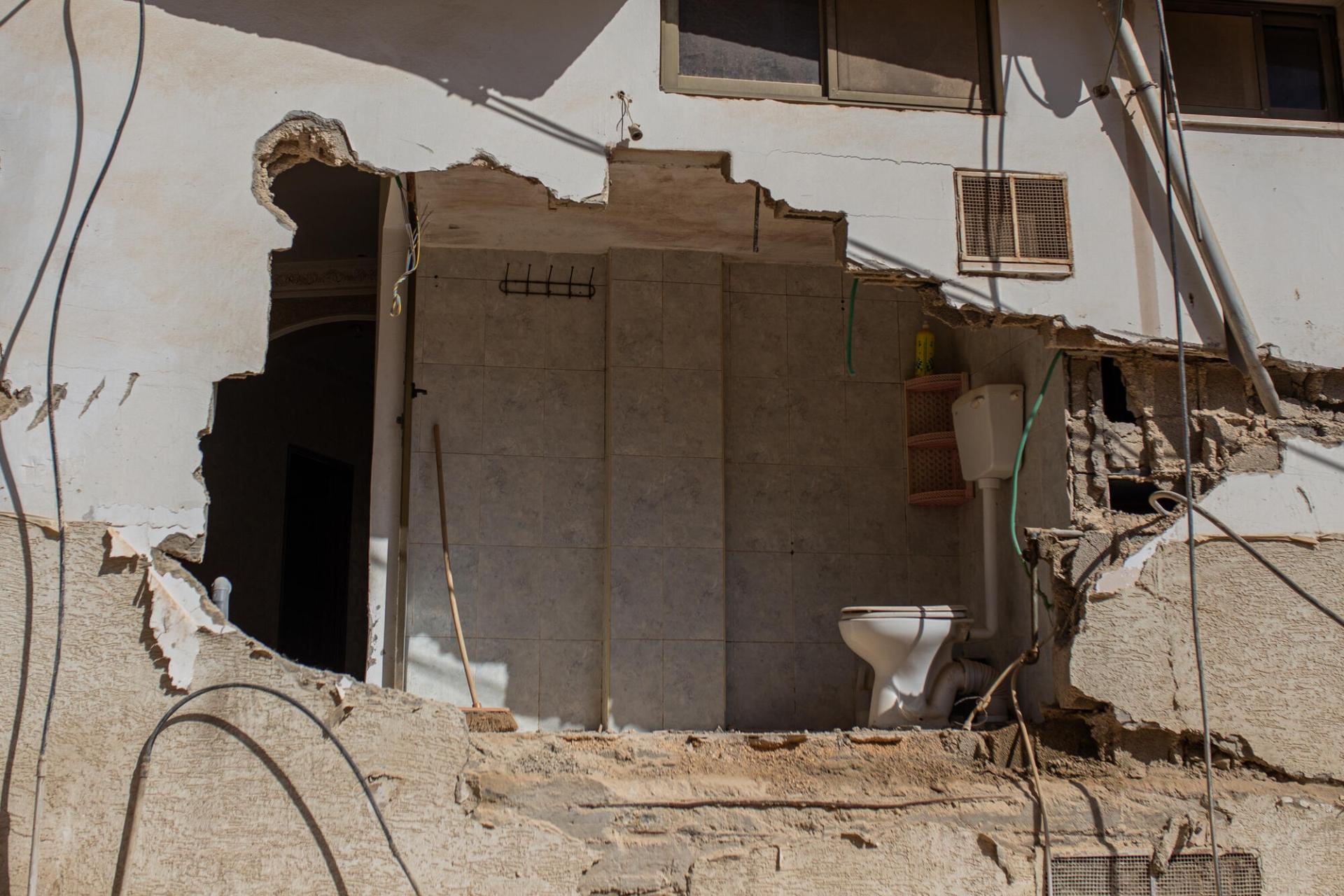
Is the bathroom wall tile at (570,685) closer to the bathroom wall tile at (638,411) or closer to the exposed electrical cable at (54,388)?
the bathroom wall tile at (638,411)

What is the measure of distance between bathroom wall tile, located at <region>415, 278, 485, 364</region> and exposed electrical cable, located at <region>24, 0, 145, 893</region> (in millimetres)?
2113

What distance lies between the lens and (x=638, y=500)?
7.42 meters

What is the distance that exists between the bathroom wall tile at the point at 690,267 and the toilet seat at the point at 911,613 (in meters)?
2.27

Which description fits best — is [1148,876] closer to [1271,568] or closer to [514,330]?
[1271,568]

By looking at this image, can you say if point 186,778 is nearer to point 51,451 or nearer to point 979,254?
point 51,451

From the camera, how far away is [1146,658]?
19.3 ft

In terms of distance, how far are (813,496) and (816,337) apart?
95 cm

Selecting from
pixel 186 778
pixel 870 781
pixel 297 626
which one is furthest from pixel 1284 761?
pixel 297 626

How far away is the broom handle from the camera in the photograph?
6887 millimetres

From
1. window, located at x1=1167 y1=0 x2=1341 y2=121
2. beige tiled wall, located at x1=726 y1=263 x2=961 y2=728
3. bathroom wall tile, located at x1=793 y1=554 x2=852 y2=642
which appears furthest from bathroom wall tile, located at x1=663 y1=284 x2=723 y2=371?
window, located at x1=1167 y1=0 x2=1341 y2=121

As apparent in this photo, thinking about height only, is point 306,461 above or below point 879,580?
above

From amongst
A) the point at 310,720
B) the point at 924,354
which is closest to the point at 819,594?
the point at 924,354

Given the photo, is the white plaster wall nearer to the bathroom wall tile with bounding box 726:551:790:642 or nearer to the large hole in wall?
the bathroom wall tile with bounding box 726:551:790:642

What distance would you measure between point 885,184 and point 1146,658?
2385 millimetres
